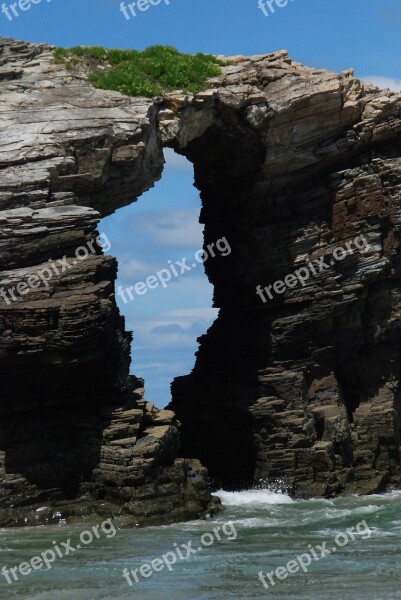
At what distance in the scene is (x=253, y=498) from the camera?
40375 mm

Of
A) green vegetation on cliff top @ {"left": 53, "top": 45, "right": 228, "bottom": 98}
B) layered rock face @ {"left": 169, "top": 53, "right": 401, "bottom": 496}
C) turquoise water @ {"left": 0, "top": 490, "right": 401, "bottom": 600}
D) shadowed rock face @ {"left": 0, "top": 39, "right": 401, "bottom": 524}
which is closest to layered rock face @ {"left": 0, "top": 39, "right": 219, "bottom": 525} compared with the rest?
shadowed rock face @ {"left": 0, "top": 39, "right": 401, "bottom": 524}

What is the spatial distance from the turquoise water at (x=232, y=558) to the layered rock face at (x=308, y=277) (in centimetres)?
475

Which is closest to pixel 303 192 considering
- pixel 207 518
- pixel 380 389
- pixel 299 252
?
pixel 299 252

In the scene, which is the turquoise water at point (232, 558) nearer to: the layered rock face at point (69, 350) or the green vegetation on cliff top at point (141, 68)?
the layered rock face at point (69, 350)

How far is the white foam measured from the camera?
39.3 meters

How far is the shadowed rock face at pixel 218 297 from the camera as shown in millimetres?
33531

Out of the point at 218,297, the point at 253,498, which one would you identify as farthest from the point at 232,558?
the point at 218,297

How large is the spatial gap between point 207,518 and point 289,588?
10.6 metres

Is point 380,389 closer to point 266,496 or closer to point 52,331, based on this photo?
point 266,496

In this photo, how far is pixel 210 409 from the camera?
1743 inches

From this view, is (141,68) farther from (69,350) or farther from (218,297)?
(69,350)

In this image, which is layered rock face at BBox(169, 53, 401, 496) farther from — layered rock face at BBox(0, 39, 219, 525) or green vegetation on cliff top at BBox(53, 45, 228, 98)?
layered rock face at BBox(0, 39, 219, 525)

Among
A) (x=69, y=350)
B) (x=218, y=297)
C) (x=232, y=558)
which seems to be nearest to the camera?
(x=232, y=558)

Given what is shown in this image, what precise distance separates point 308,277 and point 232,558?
640 inches
